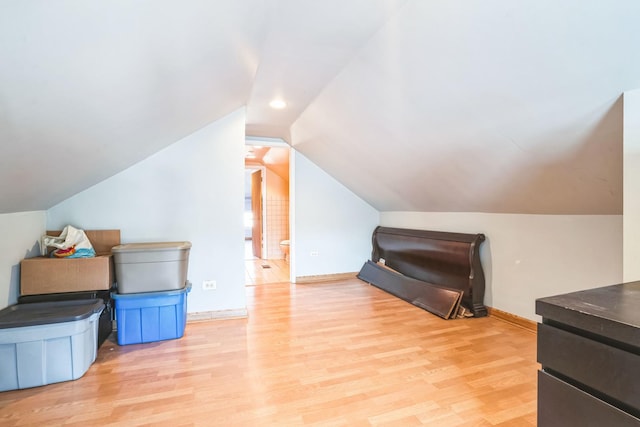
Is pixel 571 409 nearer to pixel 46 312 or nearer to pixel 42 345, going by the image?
pixel 42 345

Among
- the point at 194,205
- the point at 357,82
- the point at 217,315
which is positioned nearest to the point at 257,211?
the point at 194,205

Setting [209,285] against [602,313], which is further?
[209,285]

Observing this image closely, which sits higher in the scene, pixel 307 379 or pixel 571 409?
pixel 571 409

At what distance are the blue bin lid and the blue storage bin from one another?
0.30 metres

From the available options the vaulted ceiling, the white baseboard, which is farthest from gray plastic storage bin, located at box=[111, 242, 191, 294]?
the vaulted ceiling

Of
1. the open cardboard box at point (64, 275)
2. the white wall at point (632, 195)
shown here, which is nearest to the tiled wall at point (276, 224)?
the open cardboard box at point (64, 275)

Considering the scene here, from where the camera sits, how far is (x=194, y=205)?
340 cm

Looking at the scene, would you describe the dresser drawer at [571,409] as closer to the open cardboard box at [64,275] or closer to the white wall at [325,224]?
the open cardboard box at [64,275]

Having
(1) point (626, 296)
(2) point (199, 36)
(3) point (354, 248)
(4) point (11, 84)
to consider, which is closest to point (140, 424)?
(4) point (11, 84)

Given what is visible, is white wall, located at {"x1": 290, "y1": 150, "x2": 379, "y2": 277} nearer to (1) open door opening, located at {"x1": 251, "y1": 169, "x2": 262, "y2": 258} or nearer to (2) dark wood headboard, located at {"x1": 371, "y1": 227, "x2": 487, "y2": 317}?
(2) dark wood headboard, located at {"x1": 371, "y1": 227, "x2": 487, "y2": 317}

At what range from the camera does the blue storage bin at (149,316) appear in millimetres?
2770

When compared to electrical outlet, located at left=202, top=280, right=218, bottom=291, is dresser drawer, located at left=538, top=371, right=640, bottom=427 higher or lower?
higher

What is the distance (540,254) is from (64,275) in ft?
13.5

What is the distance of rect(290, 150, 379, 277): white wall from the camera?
199 inches
